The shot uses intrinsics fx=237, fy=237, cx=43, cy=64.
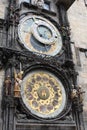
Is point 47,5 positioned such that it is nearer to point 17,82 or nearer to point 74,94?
point 74,94

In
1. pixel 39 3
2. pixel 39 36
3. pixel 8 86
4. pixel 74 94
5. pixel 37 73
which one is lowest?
pixel 74 94

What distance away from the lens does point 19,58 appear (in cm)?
704

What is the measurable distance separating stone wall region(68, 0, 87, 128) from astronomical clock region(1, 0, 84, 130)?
52cm

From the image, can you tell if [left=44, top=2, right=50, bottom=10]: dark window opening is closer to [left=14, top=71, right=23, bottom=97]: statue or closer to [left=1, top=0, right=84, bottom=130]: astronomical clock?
[left=1, top=0, right=84, bottom=130]: astronomical clock

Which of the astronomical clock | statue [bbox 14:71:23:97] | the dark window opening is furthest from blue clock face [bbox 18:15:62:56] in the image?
statue [bbox 14:71:23:97]

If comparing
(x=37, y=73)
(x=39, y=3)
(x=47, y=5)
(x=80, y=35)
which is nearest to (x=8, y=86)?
(x=37, y=73)

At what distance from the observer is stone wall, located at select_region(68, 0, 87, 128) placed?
8.23 metres

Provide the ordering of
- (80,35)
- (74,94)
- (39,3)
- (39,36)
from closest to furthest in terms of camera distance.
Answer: (74,94) < (39,36) < (39,3) < (80,35)

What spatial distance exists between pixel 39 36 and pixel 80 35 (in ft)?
6.89

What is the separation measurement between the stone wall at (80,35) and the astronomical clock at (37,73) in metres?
0.52

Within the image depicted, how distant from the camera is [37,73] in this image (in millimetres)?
7242

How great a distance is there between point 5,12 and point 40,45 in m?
1.61

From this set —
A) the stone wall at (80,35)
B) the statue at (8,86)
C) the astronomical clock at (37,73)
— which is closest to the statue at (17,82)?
the astronomical clock at (37,73)

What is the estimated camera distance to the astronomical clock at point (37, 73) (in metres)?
6.34
